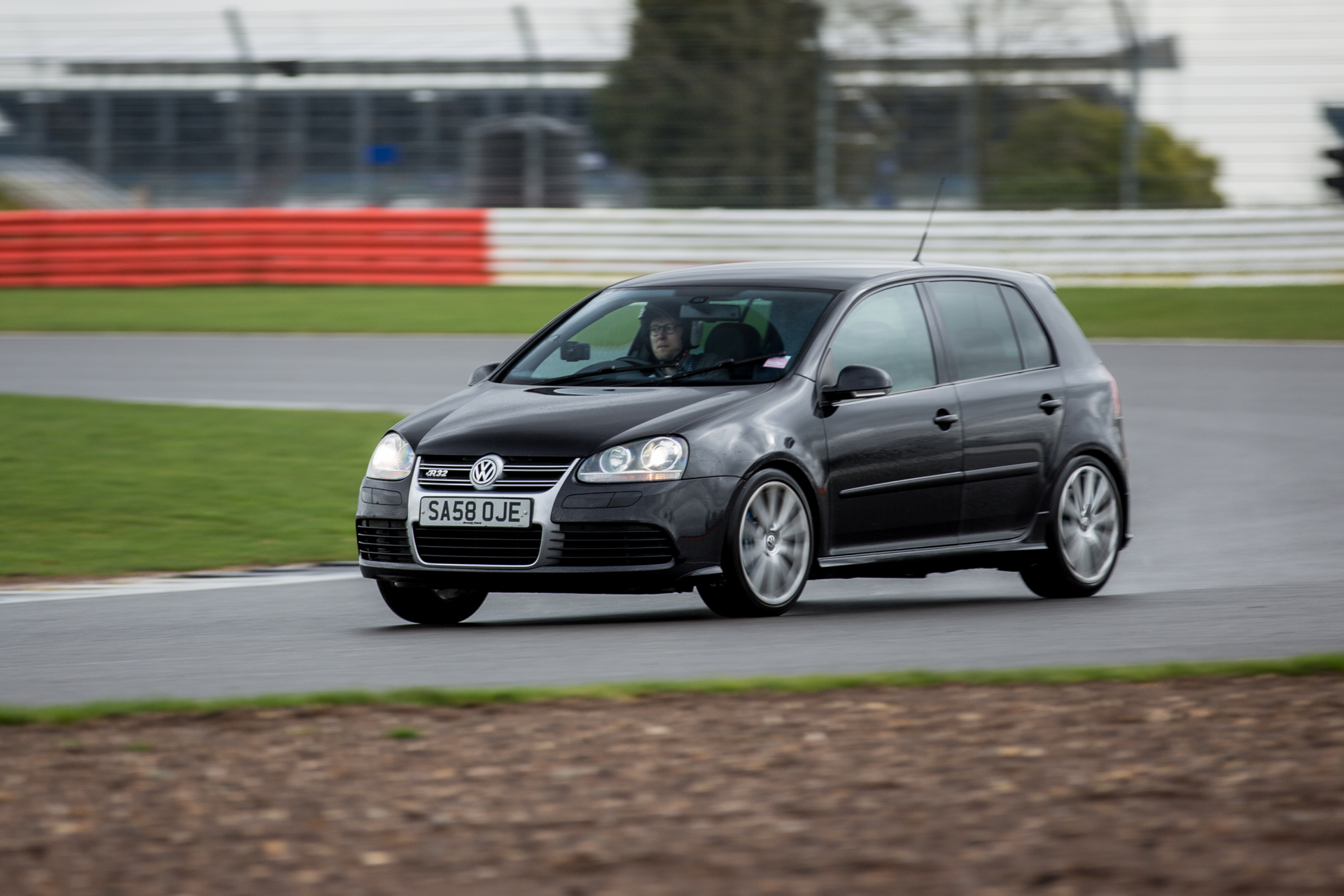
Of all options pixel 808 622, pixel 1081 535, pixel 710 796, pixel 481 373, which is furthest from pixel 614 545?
pixel 710 796

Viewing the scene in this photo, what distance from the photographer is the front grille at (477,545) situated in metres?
7.93

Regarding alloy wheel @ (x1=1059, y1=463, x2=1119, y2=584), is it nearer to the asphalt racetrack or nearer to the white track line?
the asphalt racetrack

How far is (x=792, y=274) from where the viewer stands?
9.02 m

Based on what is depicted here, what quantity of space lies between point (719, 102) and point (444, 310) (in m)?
4.49

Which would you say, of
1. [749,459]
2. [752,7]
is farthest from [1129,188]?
[749,459]

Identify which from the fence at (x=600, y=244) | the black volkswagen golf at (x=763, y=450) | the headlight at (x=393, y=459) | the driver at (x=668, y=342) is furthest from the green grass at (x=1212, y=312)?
the headlight at (x=393, y=459)

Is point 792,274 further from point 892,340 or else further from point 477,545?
point 477,545

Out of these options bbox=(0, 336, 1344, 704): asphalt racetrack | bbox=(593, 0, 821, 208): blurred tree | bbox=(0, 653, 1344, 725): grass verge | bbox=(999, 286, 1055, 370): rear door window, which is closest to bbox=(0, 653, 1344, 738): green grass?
bbox=(0, 653, 1344, 725): grass verge

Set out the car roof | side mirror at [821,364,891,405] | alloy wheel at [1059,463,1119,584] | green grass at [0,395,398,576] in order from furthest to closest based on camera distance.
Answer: green grass at [0,395,398,576]
alloy wheel at [1059,463,1119,584]
the car roof
side mirror at [821,364,891,405]

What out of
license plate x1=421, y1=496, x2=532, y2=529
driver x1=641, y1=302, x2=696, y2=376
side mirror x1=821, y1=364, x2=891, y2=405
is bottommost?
license plate x1=421, y1=496, x2=532, y2=529

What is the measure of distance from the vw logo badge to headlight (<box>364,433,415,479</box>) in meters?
0.32

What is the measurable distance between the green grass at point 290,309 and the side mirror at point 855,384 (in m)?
14.9

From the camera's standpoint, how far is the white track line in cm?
935

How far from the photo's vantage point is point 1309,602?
8.56 meters
